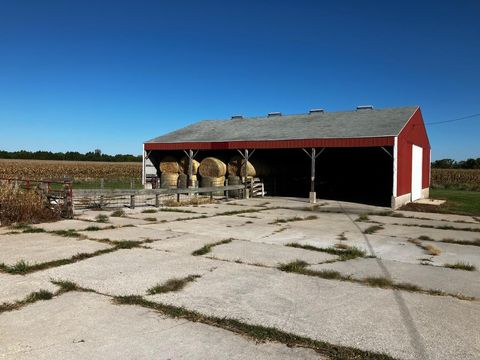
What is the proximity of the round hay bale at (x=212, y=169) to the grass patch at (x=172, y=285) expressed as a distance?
59.3 feet

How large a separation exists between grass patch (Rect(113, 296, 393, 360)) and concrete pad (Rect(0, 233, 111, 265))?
306cm

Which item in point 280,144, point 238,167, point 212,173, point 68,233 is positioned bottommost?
point 68,233

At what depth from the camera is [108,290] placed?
5848 millimetres

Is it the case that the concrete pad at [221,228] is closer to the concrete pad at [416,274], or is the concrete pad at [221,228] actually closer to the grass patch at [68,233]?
the grass patch at [68,233]

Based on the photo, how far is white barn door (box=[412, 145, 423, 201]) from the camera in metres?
23.8

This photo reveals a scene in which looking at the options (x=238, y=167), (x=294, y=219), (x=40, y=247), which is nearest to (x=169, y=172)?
(x=238, y=167)

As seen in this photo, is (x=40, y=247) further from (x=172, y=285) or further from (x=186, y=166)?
(x=186, y=166)

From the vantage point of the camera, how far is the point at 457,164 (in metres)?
75.3

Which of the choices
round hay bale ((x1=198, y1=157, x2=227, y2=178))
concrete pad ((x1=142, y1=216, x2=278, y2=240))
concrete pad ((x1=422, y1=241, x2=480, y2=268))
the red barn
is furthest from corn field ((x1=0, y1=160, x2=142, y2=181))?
concrete pad ((x1=422, y1=241, x2=480, y2=268))

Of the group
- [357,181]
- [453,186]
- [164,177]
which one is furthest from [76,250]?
[453,186]

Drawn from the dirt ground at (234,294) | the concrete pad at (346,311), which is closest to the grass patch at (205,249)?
the dirt ground at (234,294)

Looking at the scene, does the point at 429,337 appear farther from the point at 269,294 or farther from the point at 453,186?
the point at 453,186

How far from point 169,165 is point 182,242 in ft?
58.9

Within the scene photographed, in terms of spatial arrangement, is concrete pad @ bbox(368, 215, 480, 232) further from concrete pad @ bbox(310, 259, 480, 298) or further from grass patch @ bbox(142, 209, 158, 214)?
grass patch @ bbox(142, 209, 158, 214)
